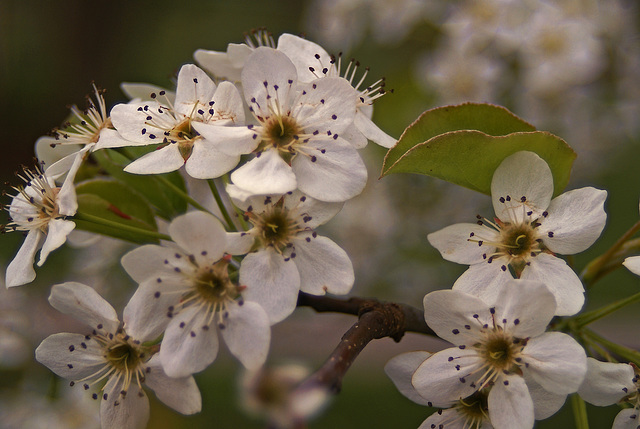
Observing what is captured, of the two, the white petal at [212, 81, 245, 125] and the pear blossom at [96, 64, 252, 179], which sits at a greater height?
the white petal at [212, 81, 245, 125]

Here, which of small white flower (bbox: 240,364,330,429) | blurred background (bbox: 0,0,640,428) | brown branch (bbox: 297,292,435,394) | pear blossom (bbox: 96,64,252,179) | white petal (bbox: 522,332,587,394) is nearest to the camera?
small white flower (bbox: 240,364,330,429)

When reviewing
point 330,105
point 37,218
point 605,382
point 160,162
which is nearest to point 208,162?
point 160,162

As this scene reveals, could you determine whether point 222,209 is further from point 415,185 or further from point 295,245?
point 415,185

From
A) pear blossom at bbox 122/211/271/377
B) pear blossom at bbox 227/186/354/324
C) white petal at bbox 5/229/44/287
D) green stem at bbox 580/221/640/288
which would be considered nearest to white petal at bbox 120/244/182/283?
pear blossom at bbox 122/211/271/377

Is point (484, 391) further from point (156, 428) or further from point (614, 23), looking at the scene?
point (614, 23)

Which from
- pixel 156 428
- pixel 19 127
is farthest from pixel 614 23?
pixel 19 127

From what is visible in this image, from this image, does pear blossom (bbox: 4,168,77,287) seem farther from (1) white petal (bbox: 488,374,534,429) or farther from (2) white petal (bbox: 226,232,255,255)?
(1) white petal (bbox: 488,374,534,429)
